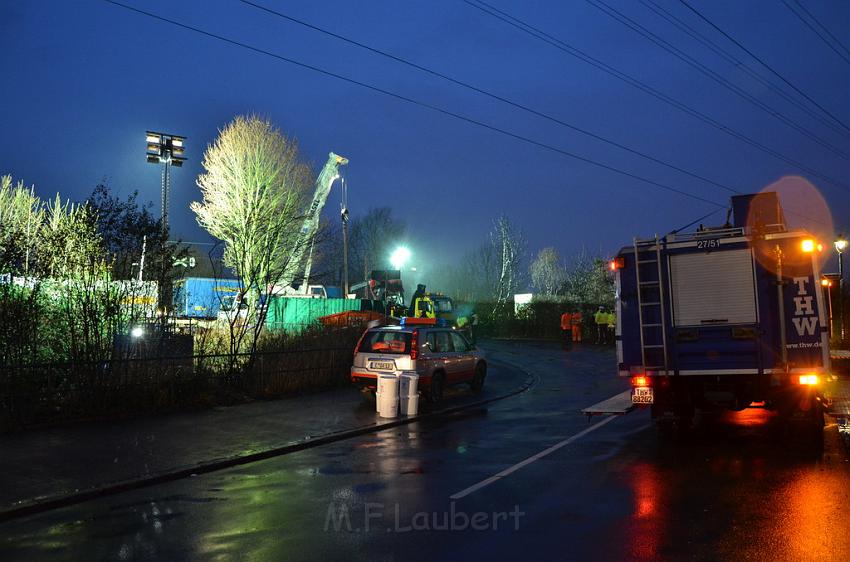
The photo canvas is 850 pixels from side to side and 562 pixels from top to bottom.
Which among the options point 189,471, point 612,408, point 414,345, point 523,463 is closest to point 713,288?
point 612,408

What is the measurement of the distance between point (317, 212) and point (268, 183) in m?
3.17

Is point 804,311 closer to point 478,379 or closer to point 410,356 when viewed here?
point 410,356

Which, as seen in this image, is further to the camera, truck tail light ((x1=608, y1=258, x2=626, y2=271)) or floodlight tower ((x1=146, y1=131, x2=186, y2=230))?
floodlight tower ((x1=146, y1=131, x2=186, y2=230))

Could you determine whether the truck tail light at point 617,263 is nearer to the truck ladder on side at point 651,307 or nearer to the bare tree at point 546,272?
the truck ladder on side at point 651,307

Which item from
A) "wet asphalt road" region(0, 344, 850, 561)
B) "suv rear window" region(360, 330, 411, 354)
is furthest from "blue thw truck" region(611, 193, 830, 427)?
"suv rear window" region(360, 330, 411, 354)

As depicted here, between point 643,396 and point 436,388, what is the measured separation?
20.1 ft

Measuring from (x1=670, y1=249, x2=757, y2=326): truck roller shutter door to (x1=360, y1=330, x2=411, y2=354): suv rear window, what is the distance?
20.2 feet

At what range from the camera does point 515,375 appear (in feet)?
73.1

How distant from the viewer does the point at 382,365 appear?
15039 millimetres

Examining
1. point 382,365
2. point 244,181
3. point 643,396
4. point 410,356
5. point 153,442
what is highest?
point 244,181

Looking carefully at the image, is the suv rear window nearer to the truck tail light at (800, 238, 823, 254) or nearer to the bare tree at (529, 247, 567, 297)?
the truck tail light at (800, 238, 823, 254)

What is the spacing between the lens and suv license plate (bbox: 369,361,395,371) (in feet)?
49.2

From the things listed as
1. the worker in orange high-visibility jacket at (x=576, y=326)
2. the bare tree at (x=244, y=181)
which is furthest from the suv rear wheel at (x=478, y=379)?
the bare tree at (x=244, y=181)

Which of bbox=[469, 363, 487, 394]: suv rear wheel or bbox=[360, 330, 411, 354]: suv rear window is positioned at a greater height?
bbox=[360, 330, 411, 354]: suv rear window
